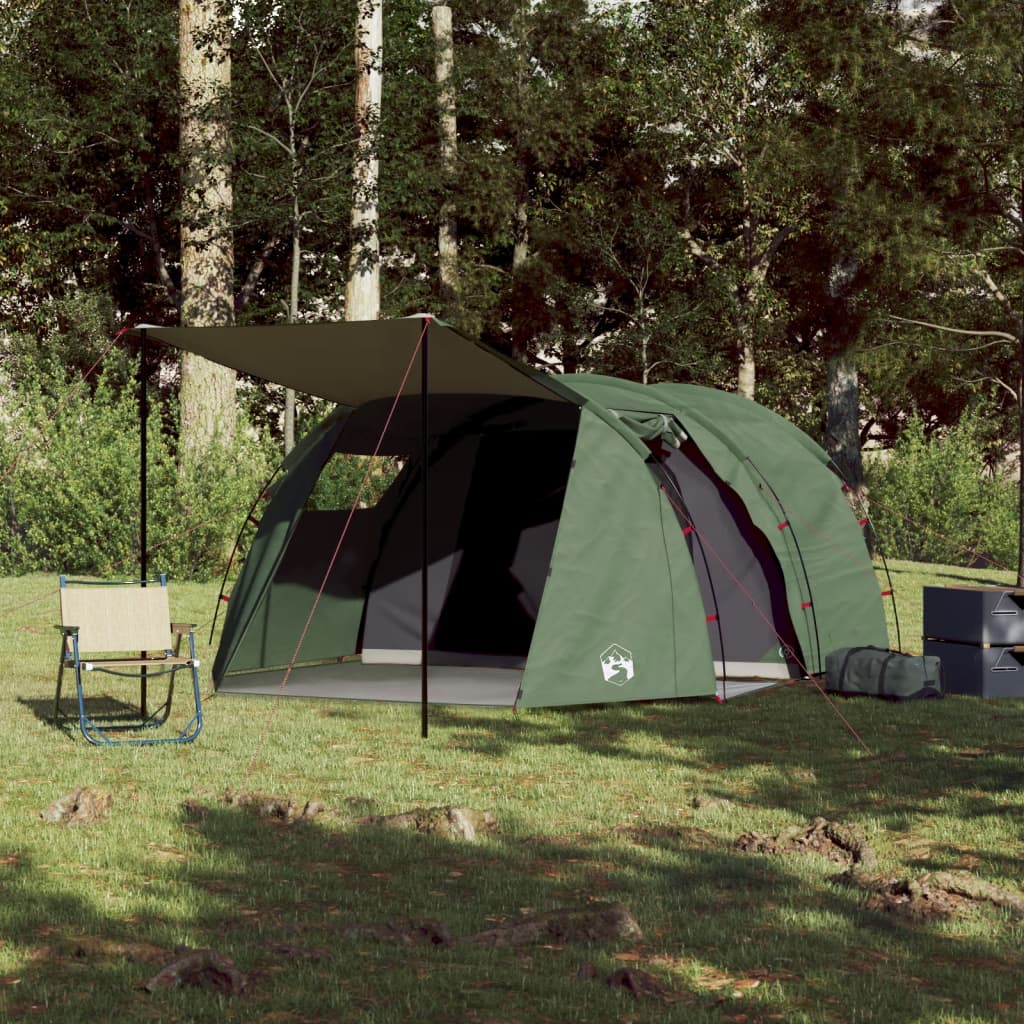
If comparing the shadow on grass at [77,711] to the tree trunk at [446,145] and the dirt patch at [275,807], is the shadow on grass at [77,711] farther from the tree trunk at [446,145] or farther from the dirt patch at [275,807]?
the tree trunk at [446,145]

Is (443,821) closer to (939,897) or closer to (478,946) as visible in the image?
(478,946)

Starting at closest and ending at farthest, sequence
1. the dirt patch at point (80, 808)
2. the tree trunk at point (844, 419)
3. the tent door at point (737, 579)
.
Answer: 1. the dirt patch at point (80, 808)
2. the tent door at point (737, 579)
3. the tree trunk at point (844, 419)

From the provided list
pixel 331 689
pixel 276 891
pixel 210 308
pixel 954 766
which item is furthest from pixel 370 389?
pixel 210 308

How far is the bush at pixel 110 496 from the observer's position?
17031mm

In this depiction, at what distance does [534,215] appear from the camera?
2847 centimetres

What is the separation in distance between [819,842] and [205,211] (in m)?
14.7

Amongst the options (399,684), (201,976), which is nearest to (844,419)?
(399,684)

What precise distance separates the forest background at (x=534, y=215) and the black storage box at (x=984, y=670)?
7654 millimetres

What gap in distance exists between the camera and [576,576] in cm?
907

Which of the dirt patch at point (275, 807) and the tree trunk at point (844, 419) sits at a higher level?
the tree trunk at point (844, 419)

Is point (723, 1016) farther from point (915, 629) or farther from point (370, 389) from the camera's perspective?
point (915, 629)

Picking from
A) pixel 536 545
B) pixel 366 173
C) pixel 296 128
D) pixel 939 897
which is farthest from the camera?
pixel 296 128

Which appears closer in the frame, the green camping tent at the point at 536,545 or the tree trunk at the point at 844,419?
the green camping tent at the point at 536,545

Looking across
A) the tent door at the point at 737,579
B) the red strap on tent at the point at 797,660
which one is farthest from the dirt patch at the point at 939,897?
the tent door at the point at 737,579
